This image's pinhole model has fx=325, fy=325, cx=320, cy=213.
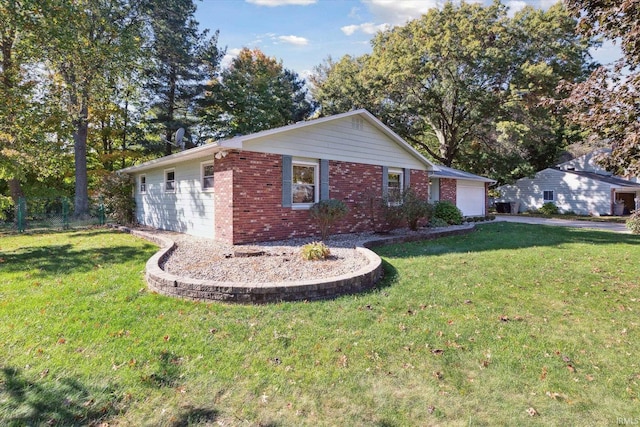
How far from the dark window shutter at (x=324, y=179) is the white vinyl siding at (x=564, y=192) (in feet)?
72.1

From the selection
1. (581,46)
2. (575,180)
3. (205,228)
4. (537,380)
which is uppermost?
(581,46)

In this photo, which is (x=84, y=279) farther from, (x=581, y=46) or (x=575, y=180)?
(x=575, y=180)

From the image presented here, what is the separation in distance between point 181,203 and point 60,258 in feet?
13.6

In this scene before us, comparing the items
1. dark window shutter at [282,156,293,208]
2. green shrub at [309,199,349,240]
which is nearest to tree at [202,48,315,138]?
dark window shutter at [282,156,293,208]

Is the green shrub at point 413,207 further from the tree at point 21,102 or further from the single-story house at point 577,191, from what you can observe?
the single-story house at point 577,191

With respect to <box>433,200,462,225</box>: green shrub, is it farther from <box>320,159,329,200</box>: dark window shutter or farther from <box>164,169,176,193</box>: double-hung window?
<box>164,169,176,193</box>: double-hung window

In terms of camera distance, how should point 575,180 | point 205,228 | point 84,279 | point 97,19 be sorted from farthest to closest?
point 575,180
point 97,19
point 205,228
point 84,279

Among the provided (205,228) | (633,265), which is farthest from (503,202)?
(205,228)

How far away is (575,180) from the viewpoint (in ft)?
82.3

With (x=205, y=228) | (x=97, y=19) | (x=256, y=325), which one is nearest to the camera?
(x=256, y=325)

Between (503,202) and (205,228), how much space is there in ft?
88.1

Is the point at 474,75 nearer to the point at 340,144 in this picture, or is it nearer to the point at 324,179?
the point at 340,144

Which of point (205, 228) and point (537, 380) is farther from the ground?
point (205, 228)

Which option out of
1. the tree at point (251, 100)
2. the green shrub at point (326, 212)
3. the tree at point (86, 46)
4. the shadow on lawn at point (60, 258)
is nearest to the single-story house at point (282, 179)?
the green shrub at point (326, 212)
